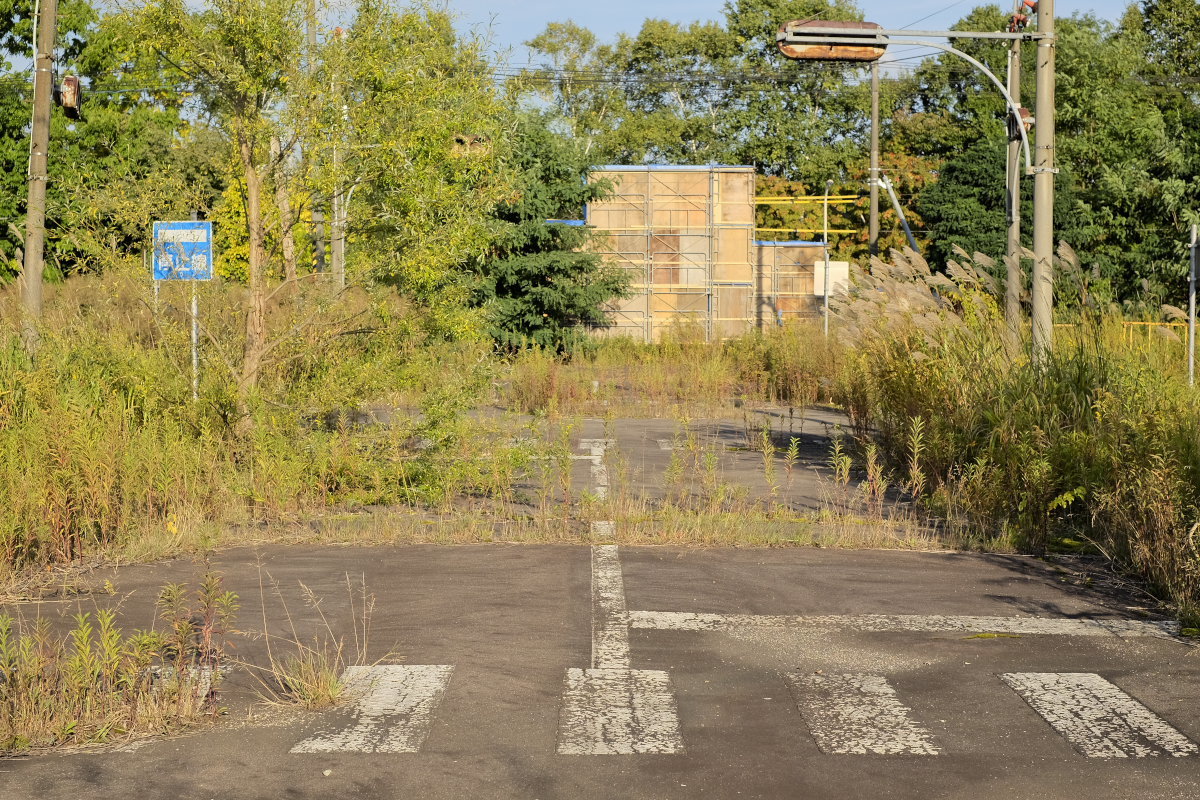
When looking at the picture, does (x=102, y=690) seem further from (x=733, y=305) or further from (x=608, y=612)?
(x=733, y=305)

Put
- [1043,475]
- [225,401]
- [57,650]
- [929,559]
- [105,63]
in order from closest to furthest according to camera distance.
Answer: [57,650]
[929,559]
[1043,475]
[225,401]
[105,63]

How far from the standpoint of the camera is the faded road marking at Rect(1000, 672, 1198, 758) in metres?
5.32

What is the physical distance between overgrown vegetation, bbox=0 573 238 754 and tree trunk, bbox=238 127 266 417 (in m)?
5.48

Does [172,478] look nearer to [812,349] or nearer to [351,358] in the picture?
[351,358]

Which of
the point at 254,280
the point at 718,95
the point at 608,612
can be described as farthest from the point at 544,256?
the point at 718,95

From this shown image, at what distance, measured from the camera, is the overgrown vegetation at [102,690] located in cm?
536

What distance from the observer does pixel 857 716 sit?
226 inches

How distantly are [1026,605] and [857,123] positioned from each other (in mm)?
61380

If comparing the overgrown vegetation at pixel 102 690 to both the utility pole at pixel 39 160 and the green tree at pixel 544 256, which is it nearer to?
the utility pole at pixel 39 160

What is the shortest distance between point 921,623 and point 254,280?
6.55 m

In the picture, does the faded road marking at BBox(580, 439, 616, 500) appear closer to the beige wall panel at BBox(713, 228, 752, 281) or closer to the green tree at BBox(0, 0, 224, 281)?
the green tree at BBox(0, 0, 224, 281)

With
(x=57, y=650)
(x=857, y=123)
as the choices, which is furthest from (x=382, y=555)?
(x=857, y=123)

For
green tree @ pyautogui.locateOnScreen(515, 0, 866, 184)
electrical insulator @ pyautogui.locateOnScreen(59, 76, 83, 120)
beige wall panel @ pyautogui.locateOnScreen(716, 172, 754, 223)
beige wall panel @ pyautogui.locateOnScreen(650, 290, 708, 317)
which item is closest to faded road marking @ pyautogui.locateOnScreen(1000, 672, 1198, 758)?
electrical insulator @ pyautogui.locateOnScreen(59, 76, 83, 120)

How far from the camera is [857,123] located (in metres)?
66.4
